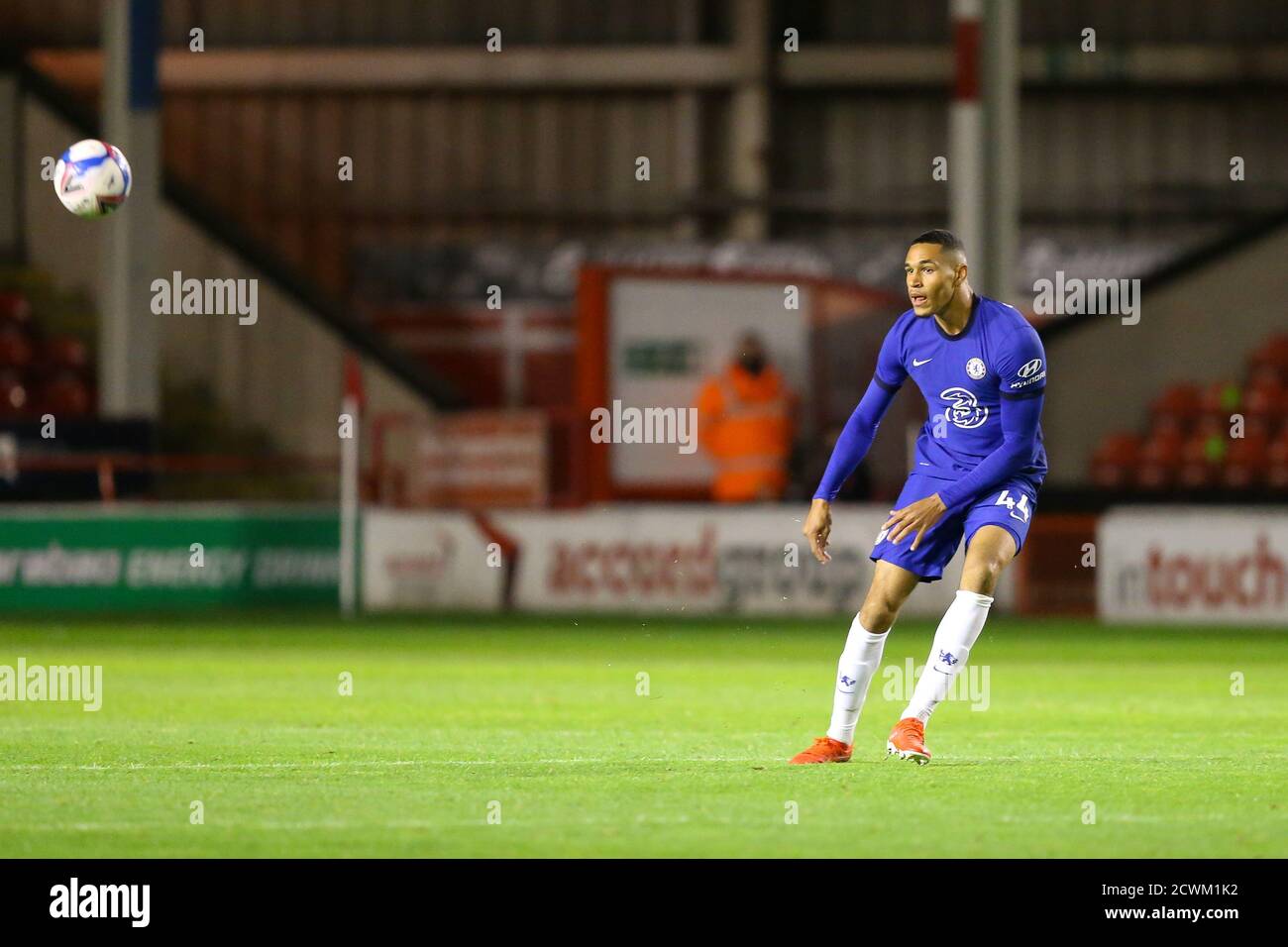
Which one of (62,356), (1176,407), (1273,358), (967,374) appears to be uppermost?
(62,356)

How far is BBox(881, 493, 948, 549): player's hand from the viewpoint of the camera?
28.0ft

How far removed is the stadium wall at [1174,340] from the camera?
2625 centimetres

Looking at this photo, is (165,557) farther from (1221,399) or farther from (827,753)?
(1221,399)

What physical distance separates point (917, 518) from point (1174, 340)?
18.9 metres

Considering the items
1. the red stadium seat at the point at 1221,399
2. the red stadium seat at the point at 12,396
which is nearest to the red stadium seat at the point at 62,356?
the red stadium seat at the point at 12,396

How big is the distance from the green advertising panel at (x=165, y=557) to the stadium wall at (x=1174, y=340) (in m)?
9.75

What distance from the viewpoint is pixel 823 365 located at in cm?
2505

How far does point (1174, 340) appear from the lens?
86.9 feet

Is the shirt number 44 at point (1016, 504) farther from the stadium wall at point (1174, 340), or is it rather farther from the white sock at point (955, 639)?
the stadium wall at point (1174, 340)

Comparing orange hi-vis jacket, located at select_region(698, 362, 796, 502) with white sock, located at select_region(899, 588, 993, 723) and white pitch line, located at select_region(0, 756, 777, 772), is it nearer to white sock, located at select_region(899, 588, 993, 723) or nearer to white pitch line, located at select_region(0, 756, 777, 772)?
white pitch line, located at select_region(0, 756, 777, 772)

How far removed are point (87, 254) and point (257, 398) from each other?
10.7 ft

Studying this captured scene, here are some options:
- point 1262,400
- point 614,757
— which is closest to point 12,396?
point 1262,400

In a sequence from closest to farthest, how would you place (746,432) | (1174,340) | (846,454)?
(846,454) < (746,432) < (1174,340)
